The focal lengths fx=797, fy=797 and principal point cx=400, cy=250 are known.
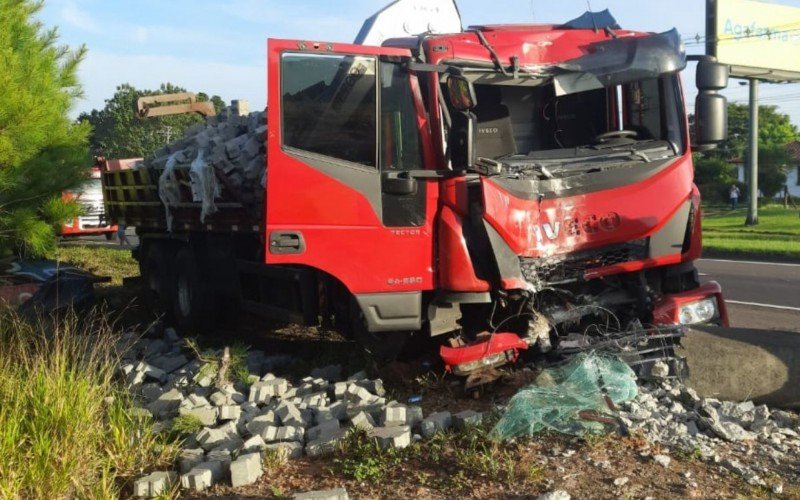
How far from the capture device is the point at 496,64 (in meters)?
6.04

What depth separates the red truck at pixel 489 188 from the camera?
5.65 meters

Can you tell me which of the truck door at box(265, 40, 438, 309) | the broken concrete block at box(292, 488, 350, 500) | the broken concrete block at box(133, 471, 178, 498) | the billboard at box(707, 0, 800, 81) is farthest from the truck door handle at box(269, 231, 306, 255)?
the billboard at box(707, 0, 800, 81)

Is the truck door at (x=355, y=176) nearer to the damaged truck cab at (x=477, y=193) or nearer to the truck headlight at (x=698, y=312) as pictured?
the damaged truck cab at (x=477, y=193)

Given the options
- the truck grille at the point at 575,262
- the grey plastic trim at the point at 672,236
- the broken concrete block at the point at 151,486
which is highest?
the grey plastic trim at the point at 672,236

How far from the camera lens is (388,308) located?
19.1ft

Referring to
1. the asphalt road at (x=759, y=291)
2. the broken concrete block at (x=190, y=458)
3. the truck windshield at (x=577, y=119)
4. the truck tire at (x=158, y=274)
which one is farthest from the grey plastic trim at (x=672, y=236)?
the truck tire at (x=158, y=274)

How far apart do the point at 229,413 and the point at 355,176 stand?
1.87 m

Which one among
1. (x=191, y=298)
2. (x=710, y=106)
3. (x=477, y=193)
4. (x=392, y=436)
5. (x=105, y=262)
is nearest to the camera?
(x=392, y=436)

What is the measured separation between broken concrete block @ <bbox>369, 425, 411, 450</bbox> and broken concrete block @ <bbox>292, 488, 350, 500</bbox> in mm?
691

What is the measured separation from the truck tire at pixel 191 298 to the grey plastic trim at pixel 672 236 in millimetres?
4576

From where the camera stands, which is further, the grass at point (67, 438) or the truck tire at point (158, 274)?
the truck tire at point (158, 274)

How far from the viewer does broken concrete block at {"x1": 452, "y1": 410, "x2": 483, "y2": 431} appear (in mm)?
4703

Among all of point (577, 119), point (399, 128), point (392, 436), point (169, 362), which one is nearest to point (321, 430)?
point (392, 436)

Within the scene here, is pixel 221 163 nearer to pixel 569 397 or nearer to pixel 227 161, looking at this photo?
pixel 227 161
